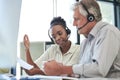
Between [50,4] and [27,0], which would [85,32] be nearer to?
[27,0]

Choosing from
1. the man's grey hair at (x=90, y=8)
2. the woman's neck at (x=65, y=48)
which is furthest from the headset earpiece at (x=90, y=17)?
the woman's neck at (x=65, y=48)

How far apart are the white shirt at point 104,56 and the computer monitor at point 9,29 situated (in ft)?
1.62

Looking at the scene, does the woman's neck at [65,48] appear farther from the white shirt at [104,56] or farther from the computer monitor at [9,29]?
the computer monitor at [9,29]

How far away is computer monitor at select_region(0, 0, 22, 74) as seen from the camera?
2.07 ft

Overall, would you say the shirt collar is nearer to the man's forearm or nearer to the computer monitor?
the man's forearm

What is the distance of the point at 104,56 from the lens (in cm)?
108

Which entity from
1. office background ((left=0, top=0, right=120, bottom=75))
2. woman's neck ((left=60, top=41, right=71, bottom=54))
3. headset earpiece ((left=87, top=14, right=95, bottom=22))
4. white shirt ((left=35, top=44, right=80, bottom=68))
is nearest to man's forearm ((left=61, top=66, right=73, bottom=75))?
office background ((left=0, top=0, right=120, bottom=75))

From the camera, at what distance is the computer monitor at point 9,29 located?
0.63 metres

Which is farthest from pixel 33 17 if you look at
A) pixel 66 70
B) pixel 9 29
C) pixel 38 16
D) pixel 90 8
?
pixel 9 29

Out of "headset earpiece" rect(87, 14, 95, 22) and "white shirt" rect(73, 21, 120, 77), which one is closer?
"white shirt" rect(73, 21, 120, 77)

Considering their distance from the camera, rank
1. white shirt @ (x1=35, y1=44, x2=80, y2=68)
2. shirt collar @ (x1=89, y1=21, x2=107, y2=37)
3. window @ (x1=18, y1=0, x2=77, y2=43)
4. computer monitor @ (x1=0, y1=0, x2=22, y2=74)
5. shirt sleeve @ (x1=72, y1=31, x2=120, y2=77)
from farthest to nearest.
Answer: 1. window @ (x1=18, y1=0, x2=77, y2=43)
2. white shirt @ (x1=35, y1=44, x2=80, y2=68)
3. shirt collar @ (x1=89, y1=21, x2=107, y2=37)
4. shirt sleeve @ (x1=72, y1=31, x2=120, y2=77)
5. computer monitor @ (x1=0, y1=0, x2=22, y2=74)

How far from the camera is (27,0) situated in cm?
320

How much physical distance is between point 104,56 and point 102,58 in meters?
0.02

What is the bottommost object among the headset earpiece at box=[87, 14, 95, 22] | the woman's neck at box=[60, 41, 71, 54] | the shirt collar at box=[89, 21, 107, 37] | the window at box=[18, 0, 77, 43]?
the woman's neck at box=[60, 41, 71, 54]
